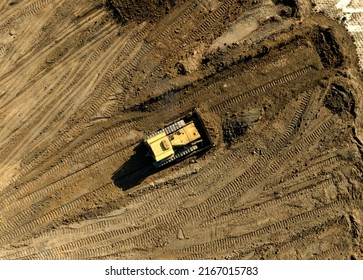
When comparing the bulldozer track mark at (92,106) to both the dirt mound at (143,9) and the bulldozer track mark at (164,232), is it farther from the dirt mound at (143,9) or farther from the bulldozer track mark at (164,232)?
the bulldozer track mark at (164,232)

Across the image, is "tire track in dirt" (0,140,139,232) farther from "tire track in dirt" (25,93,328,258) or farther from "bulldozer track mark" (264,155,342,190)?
"bulldozer track mark" (264,155,342,190)

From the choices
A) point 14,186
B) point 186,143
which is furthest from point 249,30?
point 14,186

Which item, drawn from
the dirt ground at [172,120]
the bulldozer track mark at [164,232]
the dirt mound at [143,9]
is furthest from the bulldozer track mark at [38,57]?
the bulldozer track mark at [164,232]

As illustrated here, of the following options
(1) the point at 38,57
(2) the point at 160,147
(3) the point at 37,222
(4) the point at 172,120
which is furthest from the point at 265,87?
(3) the point at 37,222

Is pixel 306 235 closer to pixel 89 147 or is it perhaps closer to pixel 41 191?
pixel 89 147

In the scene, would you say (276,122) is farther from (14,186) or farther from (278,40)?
(14,186)

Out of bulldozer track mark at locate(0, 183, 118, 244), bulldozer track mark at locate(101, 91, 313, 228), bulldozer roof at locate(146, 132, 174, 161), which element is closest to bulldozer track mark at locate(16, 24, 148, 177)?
bulldozer track mark at locate(0, 183, 118, 244)
